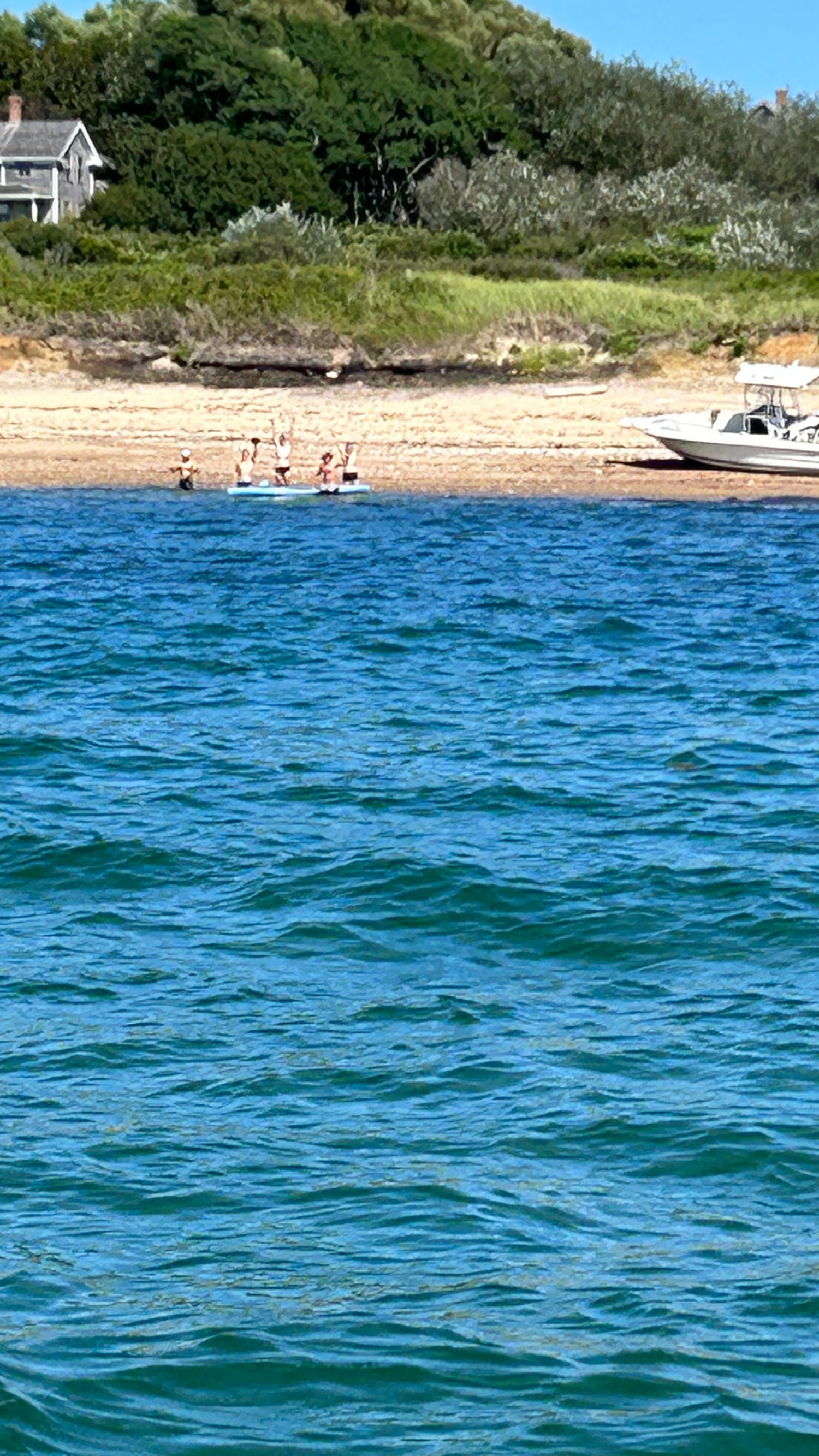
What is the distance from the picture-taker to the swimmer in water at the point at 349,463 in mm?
31984

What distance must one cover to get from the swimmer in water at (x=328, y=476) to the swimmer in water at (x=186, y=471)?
199 cm

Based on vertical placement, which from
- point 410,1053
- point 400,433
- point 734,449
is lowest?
point 410,1053

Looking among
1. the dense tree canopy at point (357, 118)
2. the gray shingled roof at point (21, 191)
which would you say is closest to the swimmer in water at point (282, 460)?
the dense tree canopy at point (357, 118)

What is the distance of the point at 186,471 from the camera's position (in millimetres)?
31688

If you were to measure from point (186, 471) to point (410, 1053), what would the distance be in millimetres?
22954

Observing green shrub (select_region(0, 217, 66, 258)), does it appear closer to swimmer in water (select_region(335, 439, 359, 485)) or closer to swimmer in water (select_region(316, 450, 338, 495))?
swimmer in water (select_region(335, 439, 359, 485))

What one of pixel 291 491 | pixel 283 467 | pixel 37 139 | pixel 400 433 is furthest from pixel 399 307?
pixel 37 139

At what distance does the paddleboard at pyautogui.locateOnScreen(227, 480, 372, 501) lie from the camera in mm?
31156

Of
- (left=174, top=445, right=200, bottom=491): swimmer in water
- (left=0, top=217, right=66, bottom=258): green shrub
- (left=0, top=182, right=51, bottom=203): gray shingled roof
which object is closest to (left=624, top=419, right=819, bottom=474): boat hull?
(left=174, top=445, right=200, bottom=491): swimmer in water

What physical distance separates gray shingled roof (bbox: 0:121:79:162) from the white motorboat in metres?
30.4

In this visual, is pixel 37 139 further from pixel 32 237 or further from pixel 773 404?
pixel 773 404

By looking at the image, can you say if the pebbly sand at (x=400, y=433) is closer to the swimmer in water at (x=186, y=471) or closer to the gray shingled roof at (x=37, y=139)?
the swimmer in water at (x=186, y=471)

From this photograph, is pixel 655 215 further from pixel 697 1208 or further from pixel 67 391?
pixel 697 1208

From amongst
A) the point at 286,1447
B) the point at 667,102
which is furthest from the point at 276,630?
the point at 667,102
